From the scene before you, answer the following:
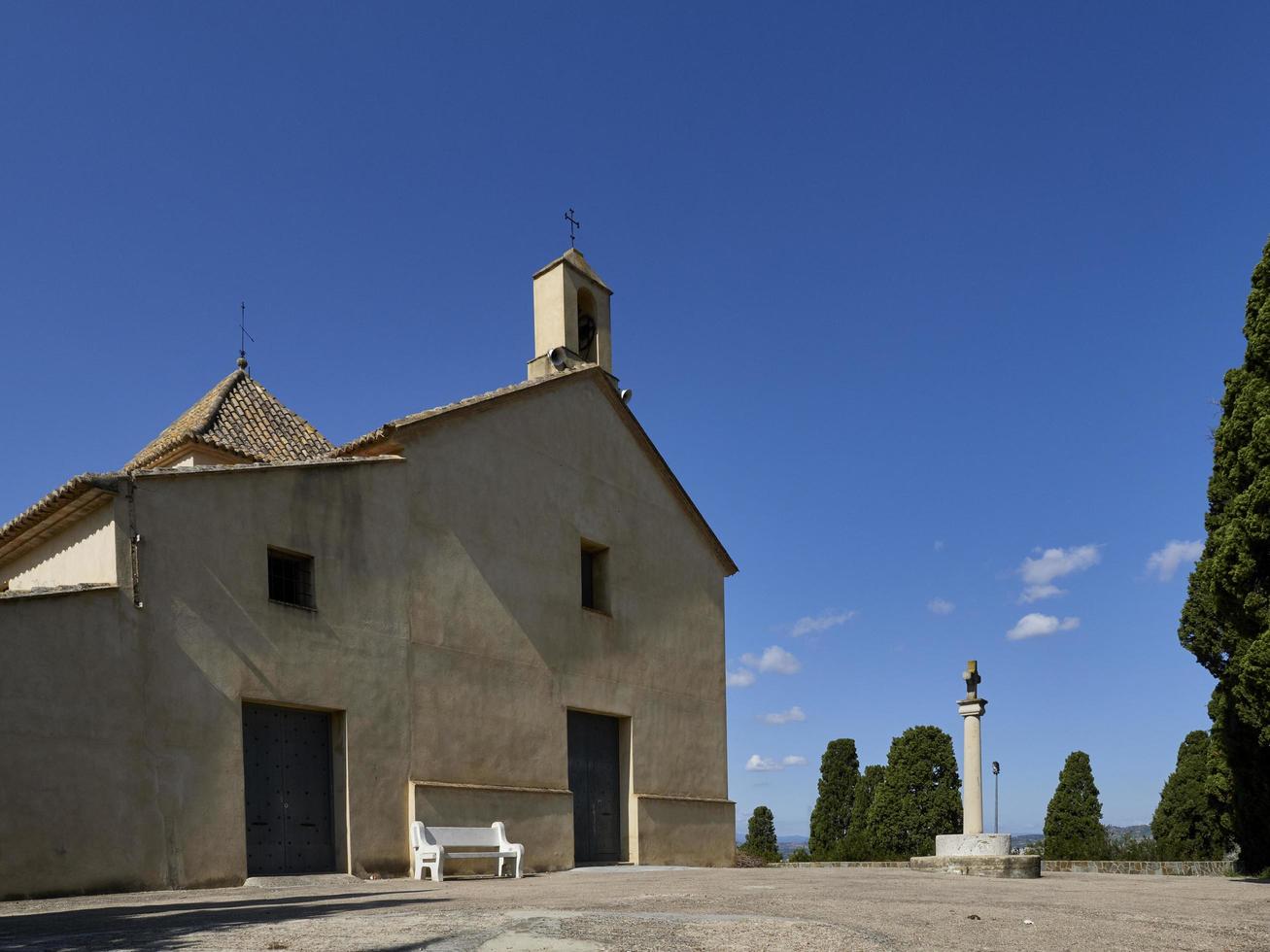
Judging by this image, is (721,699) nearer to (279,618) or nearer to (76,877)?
(279,618)

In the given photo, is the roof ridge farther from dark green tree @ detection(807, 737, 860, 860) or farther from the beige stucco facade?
dark green tree @ detection(807, 737, 860, 860)

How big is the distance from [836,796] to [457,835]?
88.8ft

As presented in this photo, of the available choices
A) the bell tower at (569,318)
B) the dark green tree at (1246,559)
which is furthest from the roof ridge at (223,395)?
the dark green tree at (1246,559)

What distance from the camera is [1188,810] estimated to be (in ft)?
91.9

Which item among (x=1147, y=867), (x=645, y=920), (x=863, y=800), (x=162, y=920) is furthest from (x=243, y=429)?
(x=863, y=800)

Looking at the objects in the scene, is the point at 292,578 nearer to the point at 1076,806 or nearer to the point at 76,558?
the point at 76,558

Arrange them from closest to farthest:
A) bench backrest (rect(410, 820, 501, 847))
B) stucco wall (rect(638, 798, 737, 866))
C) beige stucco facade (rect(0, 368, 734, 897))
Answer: beige stucco facade (rect(0, 368, 734, 897)) < bench backrest (rect(410, 820, 501, 847)) < stucco wall (rect(638, 798, 737, 866))

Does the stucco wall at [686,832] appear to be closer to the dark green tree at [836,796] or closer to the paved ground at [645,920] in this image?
the paved ground at [645,920]

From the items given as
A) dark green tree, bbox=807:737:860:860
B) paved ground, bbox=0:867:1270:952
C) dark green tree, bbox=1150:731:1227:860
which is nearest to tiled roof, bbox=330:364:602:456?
paved ground, bbox=0:867:1270:952

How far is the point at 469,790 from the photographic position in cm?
1609

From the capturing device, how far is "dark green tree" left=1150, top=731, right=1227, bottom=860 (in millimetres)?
26453

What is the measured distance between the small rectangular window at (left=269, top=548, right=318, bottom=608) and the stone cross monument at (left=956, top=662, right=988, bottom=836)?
1218 centimetres

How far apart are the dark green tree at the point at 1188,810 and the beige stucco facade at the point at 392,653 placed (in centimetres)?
1252

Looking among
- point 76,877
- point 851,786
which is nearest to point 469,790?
point 76,877
